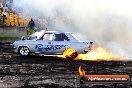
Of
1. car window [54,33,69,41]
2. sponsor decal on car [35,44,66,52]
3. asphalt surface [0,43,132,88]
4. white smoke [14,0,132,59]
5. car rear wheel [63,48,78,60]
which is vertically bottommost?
asphalt surface [0,43,132,88]

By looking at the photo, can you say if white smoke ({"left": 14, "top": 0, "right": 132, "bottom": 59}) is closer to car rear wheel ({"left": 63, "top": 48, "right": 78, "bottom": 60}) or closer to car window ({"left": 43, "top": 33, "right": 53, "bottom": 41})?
car rear wheel ({"left": 63, "top": 48, "right": 78, "bottom": 60})

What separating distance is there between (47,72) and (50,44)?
16.1 ft

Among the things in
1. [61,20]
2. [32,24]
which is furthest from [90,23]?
[32,24]

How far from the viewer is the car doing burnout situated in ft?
64.1

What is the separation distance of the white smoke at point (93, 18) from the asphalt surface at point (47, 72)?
3.87 metres

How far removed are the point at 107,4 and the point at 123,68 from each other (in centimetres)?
977

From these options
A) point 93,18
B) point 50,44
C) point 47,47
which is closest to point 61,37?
point 50,44

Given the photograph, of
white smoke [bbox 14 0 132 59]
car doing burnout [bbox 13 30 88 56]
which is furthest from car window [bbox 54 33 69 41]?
white smoke [bbox 14 0 132 59]

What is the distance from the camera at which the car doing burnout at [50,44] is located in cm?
1953

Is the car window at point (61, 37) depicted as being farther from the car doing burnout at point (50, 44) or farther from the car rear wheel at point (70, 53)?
the car rear wheel at point (70, 53)

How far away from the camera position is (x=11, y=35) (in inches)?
1252

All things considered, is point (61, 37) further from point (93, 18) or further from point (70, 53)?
point (93, 18)

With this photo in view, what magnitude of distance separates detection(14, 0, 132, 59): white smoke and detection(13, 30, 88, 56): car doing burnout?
165cm

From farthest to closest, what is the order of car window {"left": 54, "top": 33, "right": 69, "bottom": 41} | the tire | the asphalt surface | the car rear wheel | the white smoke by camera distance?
1. the white smoke
2. the tire
3. car window {"left": 54, "top": 33, "right": 69, "bottom": 41}
4. the car rear wheel
5. the asphalt surface
